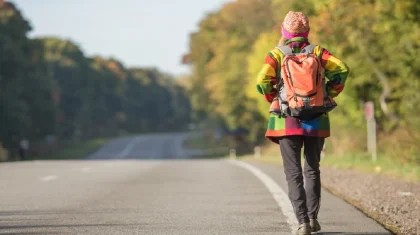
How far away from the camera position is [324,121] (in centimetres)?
752

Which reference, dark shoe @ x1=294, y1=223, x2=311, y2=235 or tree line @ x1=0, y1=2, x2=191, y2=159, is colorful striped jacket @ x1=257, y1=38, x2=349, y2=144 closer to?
dark shoe @ x1=294, y1=223, x2=311, y2=235

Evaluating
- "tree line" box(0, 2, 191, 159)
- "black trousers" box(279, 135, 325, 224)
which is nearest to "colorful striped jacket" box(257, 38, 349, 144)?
"black trousers" box(279, 135, 325, 224)

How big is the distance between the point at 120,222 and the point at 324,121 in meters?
2.52

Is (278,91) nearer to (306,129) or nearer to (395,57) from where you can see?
(306,129)

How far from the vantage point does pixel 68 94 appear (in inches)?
4449

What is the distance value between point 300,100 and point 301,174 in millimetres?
Answer: 774

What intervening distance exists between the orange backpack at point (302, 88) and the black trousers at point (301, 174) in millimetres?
273

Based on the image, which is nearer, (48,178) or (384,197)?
(384,197)

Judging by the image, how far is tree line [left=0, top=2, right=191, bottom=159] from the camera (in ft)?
202

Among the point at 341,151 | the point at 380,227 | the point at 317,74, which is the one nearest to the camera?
the point at 317,74

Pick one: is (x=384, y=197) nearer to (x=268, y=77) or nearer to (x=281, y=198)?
(x=281, y=198)

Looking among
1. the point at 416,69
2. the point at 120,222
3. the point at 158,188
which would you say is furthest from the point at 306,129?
the point at 416,69

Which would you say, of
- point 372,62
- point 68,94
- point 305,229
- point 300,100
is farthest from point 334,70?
point 68,94

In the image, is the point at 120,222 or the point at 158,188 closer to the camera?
the point at 120,222
